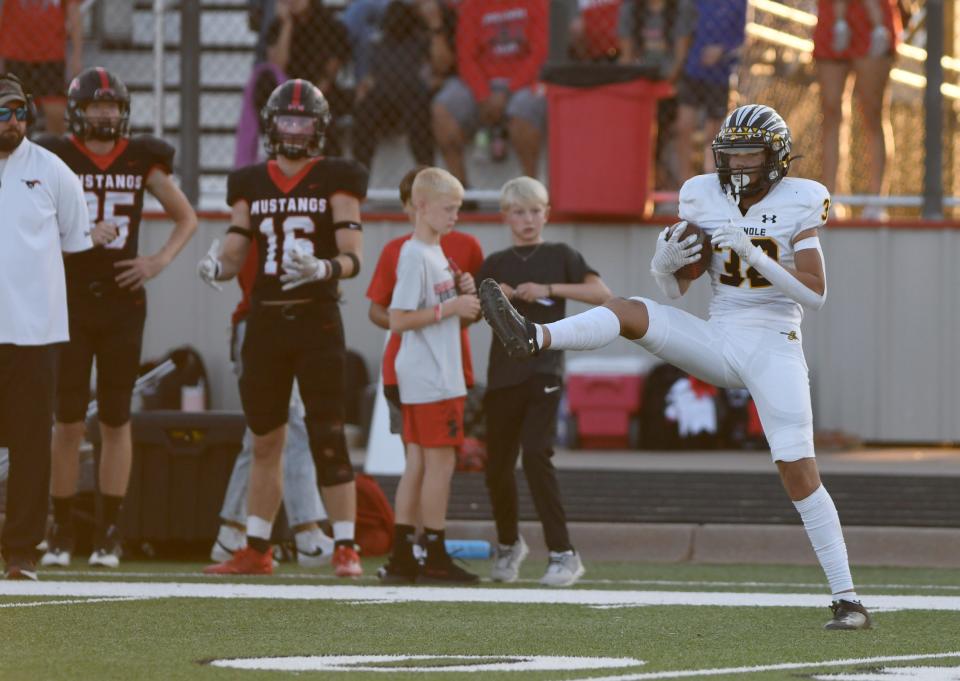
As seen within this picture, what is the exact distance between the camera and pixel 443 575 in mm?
7930

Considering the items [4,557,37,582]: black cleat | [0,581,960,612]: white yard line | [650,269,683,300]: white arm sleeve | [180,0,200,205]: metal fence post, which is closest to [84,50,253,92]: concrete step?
[180,0,200,205]: metal fence post

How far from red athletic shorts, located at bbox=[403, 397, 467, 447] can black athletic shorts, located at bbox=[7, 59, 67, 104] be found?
662 centimetres

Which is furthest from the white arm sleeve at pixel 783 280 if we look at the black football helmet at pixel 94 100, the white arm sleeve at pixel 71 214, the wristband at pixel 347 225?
the black football helmet at pixel 94 100

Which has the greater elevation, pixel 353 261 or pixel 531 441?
pixel 353 261

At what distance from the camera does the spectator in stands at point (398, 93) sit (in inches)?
534

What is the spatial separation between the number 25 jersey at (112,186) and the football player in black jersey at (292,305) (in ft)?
1.78

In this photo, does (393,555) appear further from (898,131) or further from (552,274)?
(898,131)

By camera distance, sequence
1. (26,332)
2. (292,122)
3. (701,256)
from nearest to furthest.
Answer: (701,256) < (26,332) < (292,122)

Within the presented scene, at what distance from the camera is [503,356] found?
8.12m

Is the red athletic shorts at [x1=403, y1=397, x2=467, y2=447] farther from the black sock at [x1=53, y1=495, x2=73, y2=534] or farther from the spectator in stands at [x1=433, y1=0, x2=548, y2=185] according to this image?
the spectator in stands at [x1=433, y1=0, x2=548, y2=185]

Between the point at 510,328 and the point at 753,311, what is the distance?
0.87 m

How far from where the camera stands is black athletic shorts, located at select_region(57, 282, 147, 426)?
27.6ft

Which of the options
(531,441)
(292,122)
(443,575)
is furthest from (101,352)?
(531,441)

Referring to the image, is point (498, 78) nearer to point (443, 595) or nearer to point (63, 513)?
point (63, 513)
